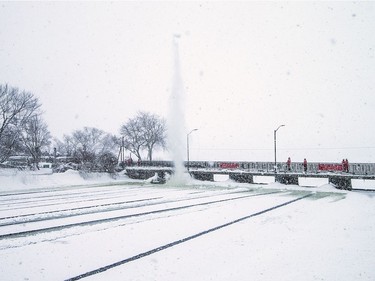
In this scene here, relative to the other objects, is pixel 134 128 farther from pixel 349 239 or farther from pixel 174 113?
pixel 349 239

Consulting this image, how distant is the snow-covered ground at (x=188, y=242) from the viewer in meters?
10.2

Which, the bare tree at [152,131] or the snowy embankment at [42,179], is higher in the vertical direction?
the bare tree at [152,131]

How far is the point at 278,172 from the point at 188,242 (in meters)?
32.7

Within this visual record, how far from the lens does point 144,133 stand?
9212 cm

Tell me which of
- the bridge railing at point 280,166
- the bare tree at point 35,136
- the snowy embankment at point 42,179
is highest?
the bare tree at point 35,136

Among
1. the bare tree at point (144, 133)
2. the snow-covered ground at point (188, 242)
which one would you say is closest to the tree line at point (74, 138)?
the bare tree at point (144, 133)

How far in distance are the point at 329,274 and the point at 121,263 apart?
6.23 meters

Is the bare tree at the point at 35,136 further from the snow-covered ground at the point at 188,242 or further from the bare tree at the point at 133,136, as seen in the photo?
the snow-covered ground at the point at 188,242

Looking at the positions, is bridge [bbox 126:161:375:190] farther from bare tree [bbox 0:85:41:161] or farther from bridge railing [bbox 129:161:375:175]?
bare tree [bbox 0:85:41:161]

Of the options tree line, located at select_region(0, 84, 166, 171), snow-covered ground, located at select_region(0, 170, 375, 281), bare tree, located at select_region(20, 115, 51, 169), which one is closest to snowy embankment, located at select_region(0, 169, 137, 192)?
tree line, located at select_region(0, 84, 166, 171)

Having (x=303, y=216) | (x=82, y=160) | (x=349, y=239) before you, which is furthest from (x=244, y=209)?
(x=82, y=160)

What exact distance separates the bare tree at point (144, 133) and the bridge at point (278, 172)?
31085mm

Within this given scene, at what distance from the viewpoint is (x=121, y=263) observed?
11.0 meters

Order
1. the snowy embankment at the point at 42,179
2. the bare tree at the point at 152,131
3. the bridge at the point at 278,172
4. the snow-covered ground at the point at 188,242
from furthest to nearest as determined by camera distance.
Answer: the bare tree at the point at 152,131 → the snowy embankment at the point at 42,179 → the bridge at the point at 278,172 → the snow-covered ground at the point at 188,242
